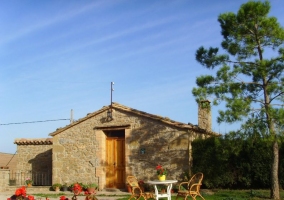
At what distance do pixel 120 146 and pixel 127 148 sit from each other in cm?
64

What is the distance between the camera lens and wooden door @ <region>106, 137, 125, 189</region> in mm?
15977

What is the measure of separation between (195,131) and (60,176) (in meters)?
6.13

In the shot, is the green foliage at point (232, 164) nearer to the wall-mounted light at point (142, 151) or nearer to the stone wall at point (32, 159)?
the wall-mounted light at point (142, 151)

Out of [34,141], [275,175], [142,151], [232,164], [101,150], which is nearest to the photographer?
[275,175]

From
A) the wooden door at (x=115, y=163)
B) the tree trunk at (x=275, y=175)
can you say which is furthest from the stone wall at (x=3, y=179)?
the tree trunk at (x=275, y=175)

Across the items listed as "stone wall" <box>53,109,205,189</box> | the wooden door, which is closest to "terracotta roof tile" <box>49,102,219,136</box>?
"stone wall" <box>53,109,205,189</box>

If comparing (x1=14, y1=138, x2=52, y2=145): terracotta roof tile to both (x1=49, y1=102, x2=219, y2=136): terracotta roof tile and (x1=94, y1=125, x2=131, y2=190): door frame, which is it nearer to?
(x1=49, y1=102, x2=219, y2=136): terracotta roof tile

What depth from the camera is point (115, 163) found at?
16172 mm

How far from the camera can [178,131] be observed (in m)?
14.6

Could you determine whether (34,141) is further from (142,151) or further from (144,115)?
(144,115)

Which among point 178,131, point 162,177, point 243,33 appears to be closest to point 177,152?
point 178,131

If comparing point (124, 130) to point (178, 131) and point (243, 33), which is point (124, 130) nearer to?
point (178, 131)

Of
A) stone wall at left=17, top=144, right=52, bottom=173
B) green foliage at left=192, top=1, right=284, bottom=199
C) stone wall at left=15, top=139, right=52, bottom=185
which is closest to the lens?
green foliage at left=192, top=1, right=284, bottom=199

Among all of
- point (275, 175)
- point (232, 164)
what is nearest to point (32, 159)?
point (232, 164)
